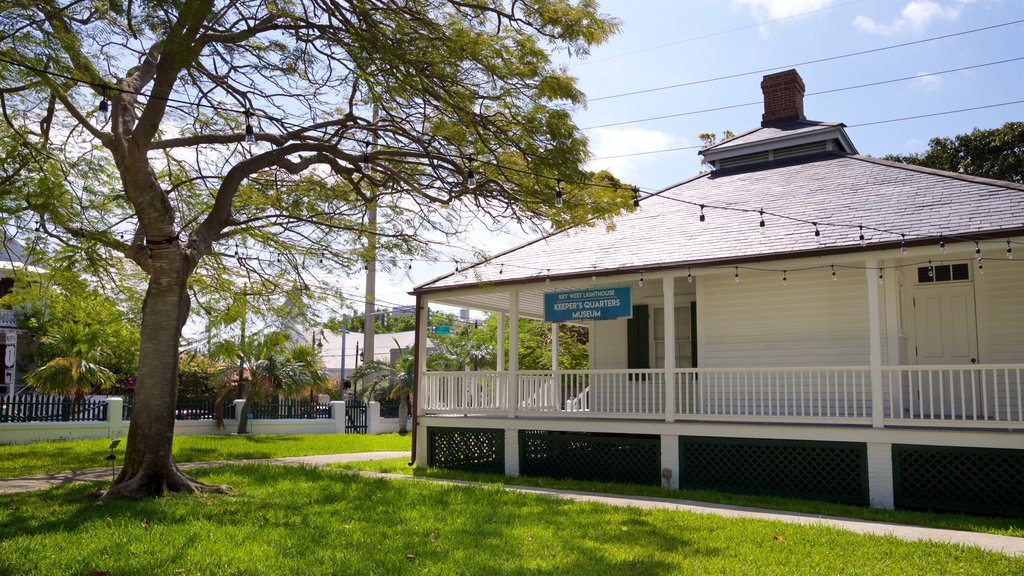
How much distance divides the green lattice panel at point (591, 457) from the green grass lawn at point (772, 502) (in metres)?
0.74

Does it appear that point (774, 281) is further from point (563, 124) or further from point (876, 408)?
point (563, 124)

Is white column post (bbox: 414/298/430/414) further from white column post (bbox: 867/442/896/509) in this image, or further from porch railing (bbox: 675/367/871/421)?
white column post (bbox: 867/442/896/509)

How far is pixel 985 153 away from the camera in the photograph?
3091 centimetres

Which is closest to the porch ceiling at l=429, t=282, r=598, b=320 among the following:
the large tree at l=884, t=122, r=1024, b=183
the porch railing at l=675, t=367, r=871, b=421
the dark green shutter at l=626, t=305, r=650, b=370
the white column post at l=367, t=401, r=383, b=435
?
the dark green shutter at l=626, t=305, r=650, b=370

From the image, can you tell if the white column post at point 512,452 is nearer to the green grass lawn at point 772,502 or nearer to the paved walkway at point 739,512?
the green grass lawn at point 772,502

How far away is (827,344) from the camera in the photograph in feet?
48.2

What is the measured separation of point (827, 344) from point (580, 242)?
226 inches

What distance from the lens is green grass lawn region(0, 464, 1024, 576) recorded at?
7250mm

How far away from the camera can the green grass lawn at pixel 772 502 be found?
422 inches

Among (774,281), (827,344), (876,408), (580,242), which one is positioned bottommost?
(876,408)

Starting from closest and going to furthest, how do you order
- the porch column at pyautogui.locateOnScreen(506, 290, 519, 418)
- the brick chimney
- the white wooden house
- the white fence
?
the white wooden house < the porch column at pyautogui.locateOnScreen(506, 290, 519, 418) < the brick chimney < the white fence

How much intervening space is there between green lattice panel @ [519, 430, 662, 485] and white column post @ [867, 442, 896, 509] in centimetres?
360

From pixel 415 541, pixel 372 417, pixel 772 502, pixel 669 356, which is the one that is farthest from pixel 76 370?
pixel 772 502

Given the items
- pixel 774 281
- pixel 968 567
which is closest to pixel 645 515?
pixel 968 567
